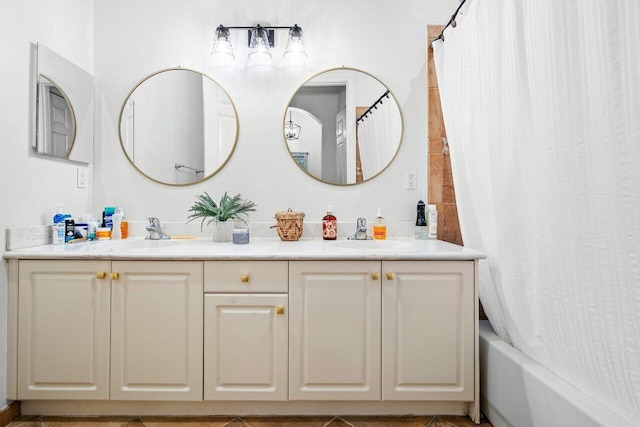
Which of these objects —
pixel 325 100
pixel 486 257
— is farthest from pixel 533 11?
pixel 325 100

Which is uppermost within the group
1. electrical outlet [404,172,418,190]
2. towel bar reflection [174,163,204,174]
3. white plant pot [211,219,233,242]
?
towel bar reflection [174,163,204,174]

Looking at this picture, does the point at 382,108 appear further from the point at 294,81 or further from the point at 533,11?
the point at 533,11

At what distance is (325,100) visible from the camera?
204cm

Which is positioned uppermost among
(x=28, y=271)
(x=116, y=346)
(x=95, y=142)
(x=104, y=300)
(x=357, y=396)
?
(x=95, y=142)

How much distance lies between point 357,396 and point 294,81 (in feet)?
5.55

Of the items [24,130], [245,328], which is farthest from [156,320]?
[24,130]

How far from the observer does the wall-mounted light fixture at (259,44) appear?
1.98 meters

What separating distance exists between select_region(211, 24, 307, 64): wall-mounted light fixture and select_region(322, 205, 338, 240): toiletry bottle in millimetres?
926

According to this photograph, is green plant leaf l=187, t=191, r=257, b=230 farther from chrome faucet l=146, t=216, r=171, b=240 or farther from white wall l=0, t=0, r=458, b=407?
chrome faucet l=146, t=216, r=171, b=240

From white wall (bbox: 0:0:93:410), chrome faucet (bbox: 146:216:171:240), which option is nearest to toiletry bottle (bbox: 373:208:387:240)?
chrome faucet (bbox: 146:216:171:240)

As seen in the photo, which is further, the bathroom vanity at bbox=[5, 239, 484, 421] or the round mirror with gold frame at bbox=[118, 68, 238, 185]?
the round mirror with gold frame at bbox=[118, 68, 238, 185]

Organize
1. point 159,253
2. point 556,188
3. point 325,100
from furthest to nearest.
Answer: point 325,100 → point 159,253 → point 556,188

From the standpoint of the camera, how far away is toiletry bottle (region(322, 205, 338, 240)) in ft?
6.38

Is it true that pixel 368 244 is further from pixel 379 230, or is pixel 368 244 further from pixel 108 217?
pixel 108 217
